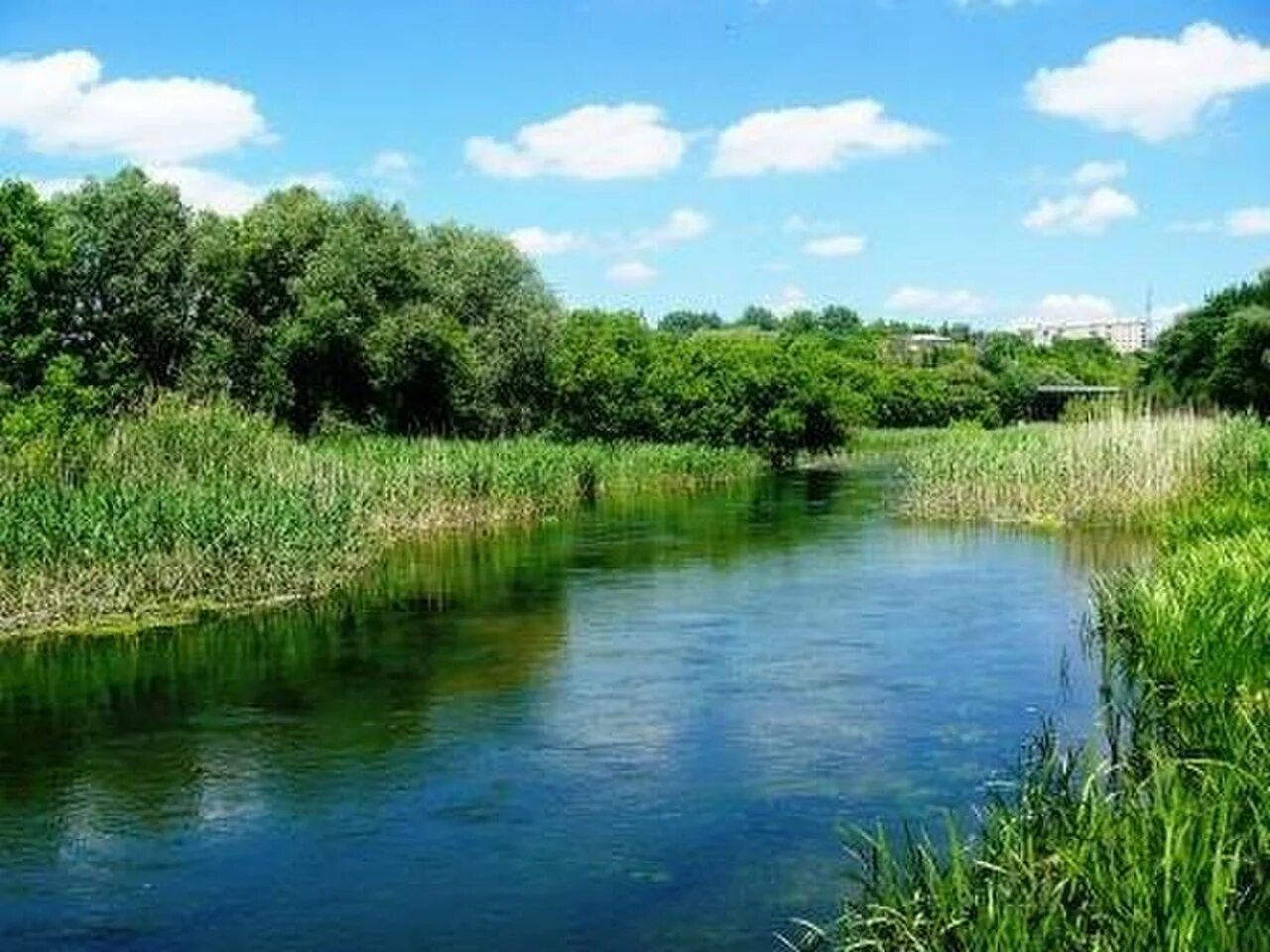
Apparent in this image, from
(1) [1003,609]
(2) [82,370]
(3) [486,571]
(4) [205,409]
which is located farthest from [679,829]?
(2) [82,370]

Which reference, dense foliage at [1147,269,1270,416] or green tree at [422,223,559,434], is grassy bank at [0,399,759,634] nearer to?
green tree at [422,223,559,434]

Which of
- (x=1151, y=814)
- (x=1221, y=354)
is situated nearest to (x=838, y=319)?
(x=1221, y=354)

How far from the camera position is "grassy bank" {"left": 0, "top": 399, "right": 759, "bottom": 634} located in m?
18.3

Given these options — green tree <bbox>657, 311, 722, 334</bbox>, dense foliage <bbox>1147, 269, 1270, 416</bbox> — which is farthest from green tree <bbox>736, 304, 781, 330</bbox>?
dense foliage <bbox>1147, 269, 1270, 416</bbox>

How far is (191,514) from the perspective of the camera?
19.5 m

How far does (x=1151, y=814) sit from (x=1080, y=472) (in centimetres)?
2531

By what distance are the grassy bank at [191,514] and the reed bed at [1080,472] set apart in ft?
34.7

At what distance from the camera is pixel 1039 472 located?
31859 mm

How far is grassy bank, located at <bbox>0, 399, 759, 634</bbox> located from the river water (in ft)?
2.46

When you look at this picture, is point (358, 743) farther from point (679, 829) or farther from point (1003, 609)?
point (1003, 609)

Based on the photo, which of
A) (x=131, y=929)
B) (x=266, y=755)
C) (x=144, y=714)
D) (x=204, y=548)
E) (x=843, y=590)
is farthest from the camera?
(x=843, y=590)

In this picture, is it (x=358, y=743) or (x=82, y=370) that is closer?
(x=358, y=743)

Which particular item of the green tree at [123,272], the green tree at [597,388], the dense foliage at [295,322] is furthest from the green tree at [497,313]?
the green tree at [123,272]

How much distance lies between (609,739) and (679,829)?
2.71 m
